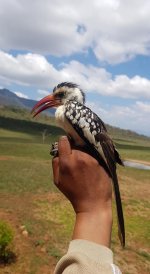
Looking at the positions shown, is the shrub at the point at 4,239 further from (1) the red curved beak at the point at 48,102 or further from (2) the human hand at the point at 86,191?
(2) the human hand at the point at 86,191

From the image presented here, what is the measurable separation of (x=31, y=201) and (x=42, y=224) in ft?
15.1

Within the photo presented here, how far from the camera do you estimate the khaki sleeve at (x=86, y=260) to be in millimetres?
2094

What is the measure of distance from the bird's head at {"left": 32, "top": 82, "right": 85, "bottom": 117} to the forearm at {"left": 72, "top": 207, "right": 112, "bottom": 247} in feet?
8.99

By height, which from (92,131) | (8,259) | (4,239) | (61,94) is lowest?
(8,259)

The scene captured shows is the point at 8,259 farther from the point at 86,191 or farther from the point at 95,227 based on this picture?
the point at 95,227

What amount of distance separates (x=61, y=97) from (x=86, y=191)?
2.80 meters

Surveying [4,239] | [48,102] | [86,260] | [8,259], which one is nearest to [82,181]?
[86,260]

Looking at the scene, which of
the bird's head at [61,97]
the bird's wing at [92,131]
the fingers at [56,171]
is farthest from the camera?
the bird's head at [61,97]

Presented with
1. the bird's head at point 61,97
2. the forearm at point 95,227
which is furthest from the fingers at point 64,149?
the bird's head at point 61,97

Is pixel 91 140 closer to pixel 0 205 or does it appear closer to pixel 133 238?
pixel 133 238

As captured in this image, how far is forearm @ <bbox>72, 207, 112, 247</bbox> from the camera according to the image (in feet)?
8.06

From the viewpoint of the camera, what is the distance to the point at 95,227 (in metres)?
2.50

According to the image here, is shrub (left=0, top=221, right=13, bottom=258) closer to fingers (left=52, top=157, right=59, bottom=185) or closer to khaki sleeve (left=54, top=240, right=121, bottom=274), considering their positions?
fingers (left=52, top=157, right=59, bottom=185)

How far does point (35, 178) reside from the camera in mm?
29500
